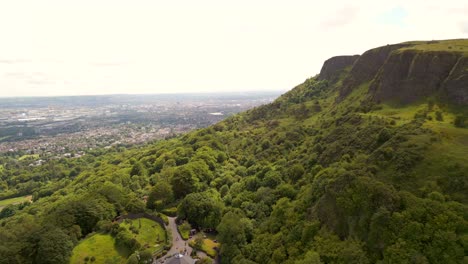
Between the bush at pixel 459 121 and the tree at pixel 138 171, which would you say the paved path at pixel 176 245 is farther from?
the bush at pixel 459 121

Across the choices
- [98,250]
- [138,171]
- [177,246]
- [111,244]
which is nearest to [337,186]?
[177,246]

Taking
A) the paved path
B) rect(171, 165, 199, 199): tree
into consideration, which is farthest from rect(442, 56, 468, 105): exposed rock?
rect(171, 165, 199, 199): tree

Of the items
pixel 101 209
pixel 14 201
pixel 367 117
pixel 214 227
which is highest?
pixel 367 117

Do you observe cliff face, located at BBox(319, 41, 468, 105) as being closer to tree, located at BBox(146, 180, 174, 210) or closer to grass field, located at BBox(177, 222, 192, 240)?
grass field, located at BBox(177, 222, 192, 240)

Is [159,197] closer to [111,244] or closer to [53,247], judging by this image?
[111,244]

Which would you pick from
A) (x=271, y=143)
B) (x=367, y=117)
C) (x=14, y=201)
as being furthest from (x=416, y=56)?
(x=14, y=201)

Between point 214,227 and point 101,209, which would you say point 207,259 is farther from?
point 101,209

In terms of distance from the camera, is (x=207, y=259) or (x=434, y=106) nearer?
(x=207, y=259)
